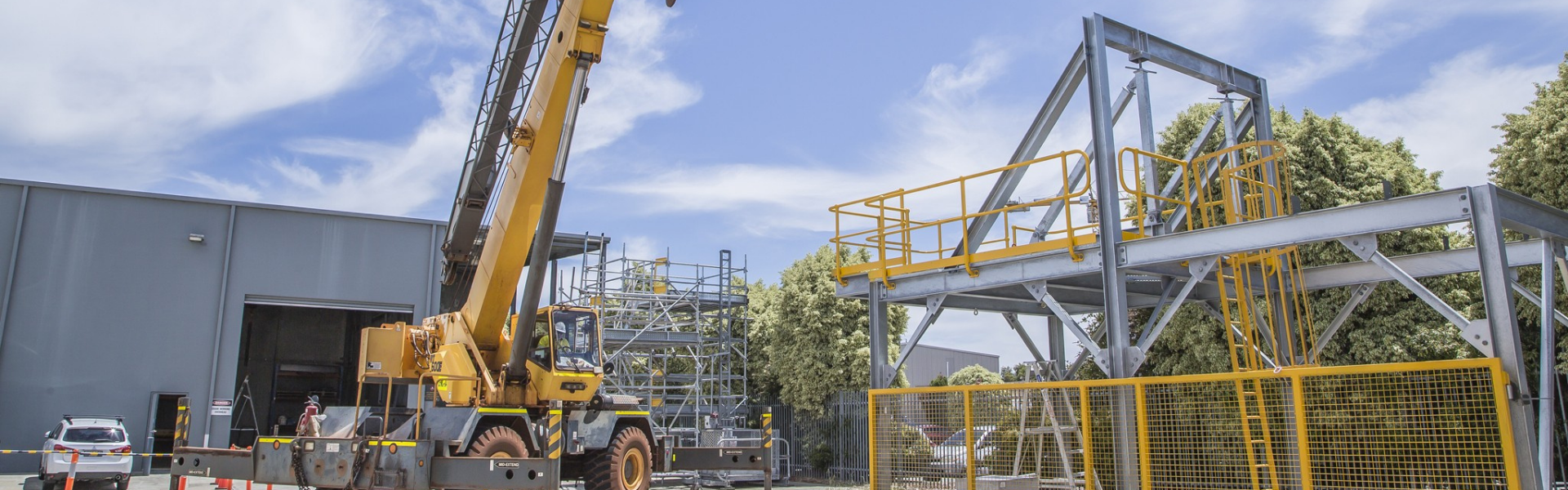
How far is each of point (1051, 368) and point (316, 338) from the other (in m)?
27.6

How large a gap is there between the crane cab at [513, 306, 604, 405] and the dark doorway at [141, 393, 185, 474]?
43.7 ft

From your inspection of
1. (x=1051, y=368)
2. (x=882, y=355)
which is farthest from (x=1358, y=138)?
(x=882, y=355)

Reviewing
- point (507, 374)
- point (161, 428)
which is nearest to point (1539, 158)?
point (507, 374)

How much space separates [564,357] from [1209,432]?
919 centimetres

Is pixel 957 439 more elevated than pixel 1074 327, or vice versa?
pixel 1074 327

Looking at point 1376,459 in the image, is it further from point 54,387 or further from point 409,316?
point 54,387

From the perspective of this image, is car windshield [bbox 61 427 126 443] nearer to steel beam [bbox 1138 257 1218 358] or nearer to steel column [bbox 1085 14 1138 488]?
steel column [bbox 1085 14 1138 488]

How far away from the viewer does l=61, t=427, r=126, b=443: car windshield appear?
1977cm

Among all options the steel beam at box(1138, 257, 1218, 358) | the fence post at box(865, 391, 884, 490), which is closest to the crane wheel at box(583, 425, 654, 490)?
the fence post at box(865, 391, 884, 490)

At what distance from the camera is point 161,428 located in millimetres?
28188

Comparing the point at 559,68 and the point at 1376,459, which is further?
the point at 559,68

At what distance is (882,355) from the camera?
12.4 meters

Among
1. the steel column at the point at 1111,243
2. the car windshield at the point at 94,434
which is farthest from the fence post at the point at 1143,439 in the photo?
the car windshield at the point at 94,434

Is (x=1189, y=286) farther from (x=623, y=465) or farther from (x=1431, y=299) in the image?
(x=623, y=465)
